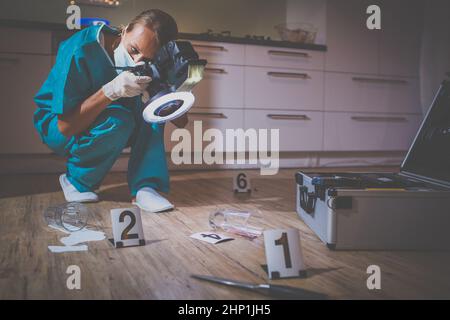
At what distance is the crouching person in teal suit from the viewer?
5.34 feet

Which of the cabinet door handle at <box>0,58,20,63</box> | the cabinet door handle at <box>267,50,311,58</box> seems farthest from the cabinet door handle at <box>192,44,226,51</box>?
the cabinet door handle at <box>0,58,20,63</box>

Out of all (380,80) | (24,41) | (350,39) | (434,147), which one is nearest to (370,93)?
(380,80)

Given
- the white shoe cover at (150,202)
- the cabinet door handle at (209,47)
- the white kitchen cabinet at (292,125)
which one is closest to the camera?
the white shoe cover at (150,202)

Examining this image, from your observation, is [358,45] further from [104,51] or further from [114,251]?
[114,251]

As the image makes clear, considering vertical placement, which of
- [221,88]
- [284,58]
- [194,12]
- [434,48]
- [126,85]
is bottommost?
[126,85]

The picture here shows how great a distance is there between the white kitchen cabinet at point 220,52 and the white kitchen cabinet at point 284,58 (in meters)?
0.06

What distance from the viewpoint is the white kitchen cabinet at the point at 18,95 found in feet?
8.25

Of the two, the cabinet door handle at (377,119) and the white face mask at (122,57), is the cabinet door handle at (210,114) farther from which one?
the white face mask at (122,57)

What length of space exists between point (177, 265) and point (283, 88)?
234 cm

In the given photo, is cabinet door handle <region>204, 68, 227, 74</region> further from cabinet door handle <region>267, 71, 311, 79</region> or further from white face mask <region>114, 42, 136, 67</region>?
white face mask <region>114, 42, 136, 67</region>

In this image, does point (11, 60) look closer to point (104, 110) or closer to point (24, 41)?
point (24, 41)

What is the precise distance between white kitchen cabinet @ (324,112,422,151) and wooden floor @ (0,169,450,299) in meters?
1.85

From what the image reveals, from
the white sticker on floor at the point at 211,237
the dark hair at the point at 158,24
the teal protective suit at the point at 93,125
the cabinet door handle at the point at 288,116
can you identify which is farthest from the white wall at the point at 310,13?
the white sticker on floor at the point at 211,237

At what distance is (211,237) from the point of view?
1253mm
